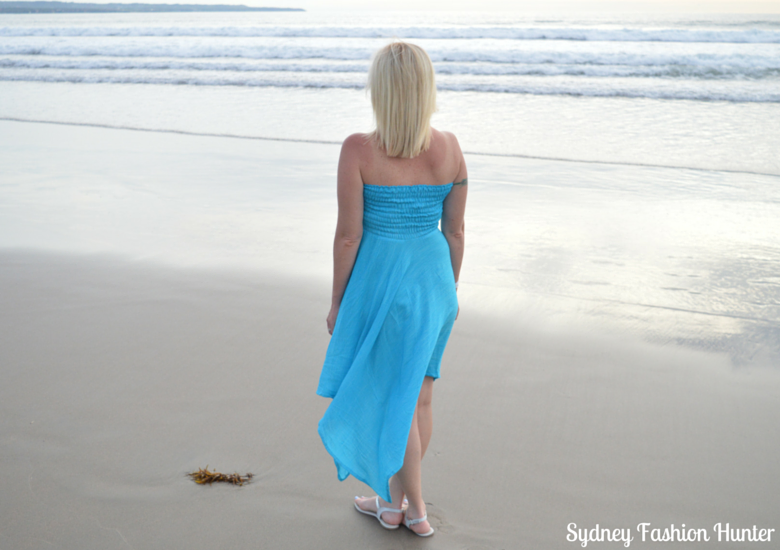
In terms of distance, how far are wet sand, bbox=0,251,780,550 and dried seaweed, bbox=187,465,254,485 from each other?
36 mm

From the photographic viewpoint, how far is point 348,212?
72.6 inches

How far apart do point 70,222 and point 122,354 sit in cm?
259

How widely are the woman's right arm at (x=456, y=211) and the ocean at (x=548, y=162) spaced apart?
1.64 m

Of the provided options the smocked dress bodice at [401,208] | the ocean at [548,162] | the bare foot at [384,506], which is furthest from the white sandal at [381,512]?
the ocean at [548,162]

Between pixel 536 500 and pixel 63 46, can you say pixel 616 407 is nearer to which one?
pixel 536 500

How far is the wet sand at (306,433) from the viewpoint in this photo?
2074 millimetres

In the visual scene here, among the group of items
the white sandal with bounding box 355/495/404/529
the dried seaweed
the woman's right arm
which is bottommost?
the white sandal with bounding box 355/495/404/529

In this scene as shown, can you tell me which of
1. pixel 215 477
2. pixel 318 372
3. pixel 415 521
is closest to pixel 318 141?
pixel 318 372

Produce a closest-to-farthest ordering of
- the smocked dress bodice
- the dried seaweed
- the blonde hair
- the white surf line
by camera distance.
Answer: the blonde hair
the smocked dress bodice
the dried seaweed
the white surf line

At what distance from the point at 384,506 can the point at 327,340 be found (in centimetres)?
135

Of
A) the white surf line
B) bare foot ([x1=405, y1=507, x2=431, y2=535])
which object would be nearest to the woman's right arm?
bare foot ([x1=405, y1=507, x2=431, y2=535])

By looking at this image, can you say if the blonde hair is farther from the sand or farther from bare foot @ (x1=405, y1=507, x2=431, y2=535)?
the sand

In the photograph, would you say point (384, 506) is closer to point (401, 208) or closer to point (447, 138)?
point (401, 208)

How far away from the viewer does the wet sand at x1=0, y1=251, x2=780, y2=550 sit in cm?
207
